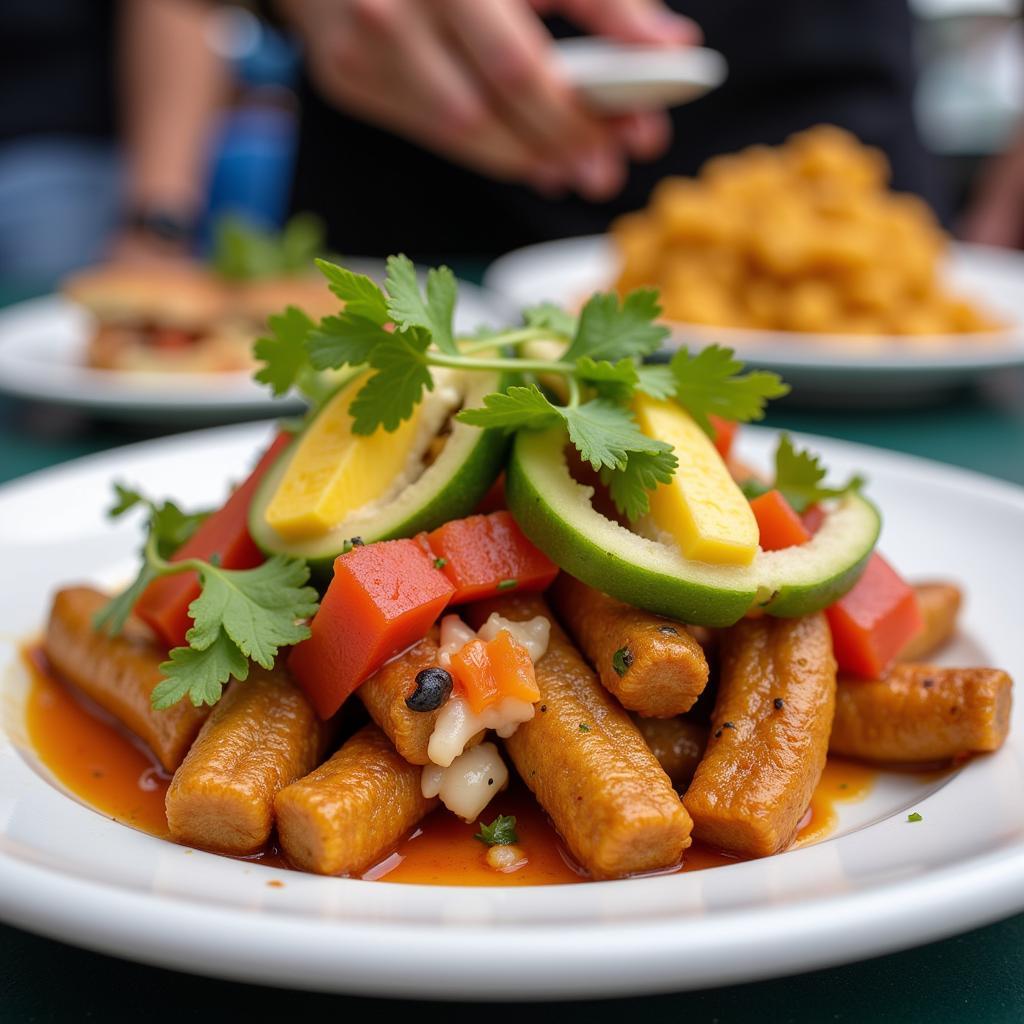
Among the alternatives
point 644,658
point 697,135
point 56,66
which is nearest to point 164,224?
point 56,66

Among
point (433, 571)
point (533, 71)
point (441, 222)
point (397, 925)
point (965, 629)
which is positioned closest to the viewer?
point (397, 925)

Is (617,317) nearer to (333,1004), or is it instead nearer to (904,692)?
(904,692)

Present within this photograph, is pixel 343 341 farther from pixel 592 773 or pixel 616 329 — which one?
pixel 592 773

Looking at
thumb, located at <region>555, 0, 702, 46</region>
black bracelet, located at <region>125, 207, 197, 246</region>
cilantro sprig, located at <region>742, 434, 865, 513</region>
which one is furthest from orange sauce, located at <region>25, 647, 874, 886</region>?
black bracelet, located at <region>125, 207, 197, 246</region>

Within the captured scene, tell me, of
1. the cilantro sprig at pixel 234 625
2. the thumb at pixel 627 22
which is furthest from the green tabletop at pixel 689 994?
the thumb at pixel 627 22

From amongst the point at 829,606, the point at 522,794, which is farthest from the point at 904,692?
the point at 522,794
